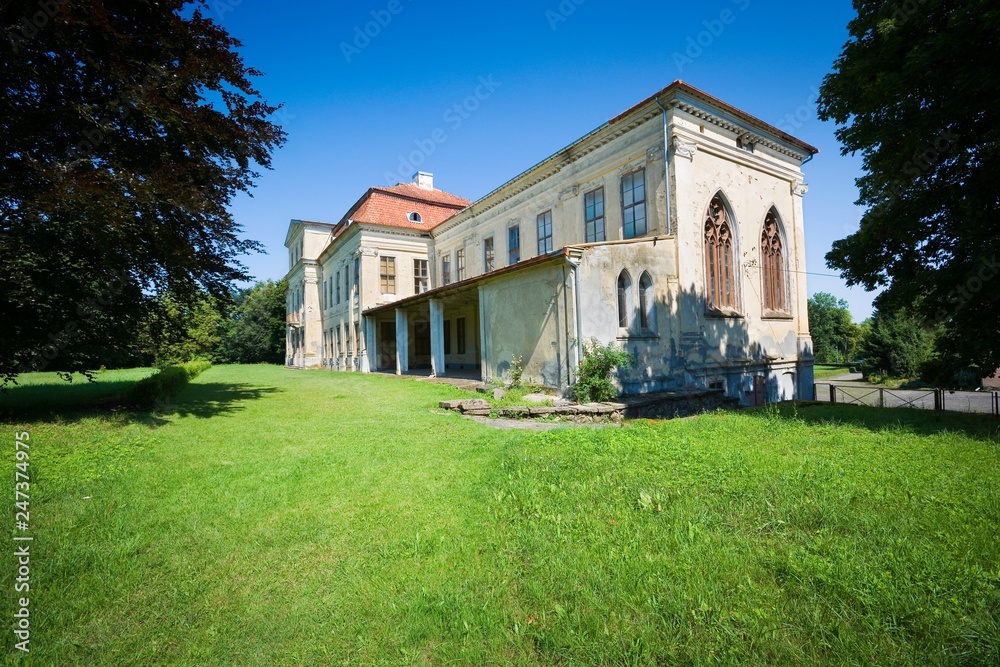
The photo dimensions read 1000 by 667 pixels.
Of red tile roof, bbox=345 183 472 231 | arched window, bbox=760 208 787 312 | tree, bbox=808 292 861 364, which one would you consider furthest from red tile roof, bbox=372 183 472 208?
tree, bbox=808 292 861 364

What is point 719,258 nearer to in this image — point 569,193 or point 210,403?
point 569,193

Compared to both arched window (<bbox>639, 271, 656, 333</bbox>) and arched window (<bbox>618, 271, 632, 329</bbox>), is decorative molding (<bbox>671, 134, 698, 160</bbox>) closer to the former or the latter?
→ arched window (<bbox>639, 271, 656, 333</bbox>)

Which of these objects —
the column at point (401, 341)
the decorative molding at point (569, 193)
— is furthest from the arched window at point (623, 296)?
the column at point (401, 341)

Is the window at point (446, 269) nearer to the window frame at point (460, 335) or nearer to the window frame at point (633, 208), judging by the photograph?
the window frame at point (460, 335)

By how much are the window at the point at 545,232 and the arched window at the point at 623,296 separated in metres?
6.41

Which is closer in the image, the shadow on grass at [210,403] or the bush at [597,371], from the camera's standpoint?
the shadow on grass at [210,403]

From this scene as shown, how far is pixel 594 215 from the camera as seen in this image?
1608cm

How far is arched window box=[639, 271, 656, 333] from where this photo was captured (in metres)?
12.7

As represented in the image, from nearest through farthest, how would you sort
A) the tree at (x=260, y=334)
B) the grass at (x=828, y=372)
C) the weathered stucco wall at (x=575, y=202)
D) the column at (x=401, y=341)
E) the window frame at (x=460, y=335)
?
the weathered stucco wall at (x=575, y=202) < the column at (x=401, y=341) < the window frame at (x=460, y=335) < the grass at (x=828, y=372) < the tree at (x=260, y=334)

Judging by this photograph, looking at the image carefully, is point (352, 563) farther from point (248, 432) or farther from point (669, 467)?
point (248, 432)

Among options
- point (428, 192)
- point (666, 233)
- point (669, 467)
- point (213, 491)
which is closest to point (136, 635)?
point (213, 491)

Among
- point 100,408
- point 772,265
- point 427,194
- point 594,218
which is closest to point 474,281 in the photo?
point 594,218

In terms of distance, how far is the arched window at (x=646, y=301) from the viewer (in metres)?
12.7

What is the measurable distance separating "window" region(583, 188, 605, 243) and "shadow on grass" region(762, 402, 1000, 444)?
8771mm
